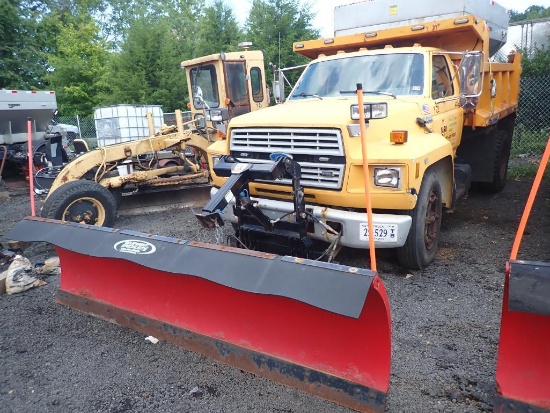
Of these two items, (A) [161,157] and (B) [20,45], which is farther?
(B) [20,45]

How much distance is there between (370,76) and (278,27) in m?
16.4

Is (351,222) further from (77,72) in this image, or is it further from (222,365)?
(77,72)

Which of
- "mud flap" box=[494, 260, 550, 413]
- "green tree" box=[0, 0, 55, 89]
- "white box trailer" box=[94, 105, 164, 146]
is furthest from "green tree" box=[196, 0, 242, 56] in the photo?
"mud flap" box=[494, 260, 550, 413]

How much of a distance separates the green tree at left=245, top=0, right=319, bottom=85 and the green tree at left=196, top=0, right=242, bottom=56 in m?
2.45

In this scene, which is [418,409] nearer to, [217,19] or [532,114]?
[532,114]

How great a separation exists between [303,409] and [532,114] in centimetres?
1292

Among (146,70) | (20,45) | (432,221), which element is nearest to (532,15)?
(146,70)

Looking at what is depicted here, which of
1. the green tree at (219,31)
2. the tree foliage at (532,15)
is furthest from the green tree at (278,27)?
the tree foliage at (532,15)

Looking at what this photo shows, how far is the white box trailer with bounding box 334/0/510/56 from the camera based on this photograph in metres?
6.27

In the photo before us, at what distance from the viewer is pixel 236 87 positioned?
967 cm

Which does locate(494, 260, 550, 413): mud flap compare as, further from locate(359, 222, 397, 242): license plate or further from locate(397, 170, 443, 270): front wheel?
locate(397, 170, 443, 270): front wheel

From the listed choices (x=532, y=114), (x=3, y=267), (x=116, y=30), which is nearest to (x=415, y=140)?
(x=3, y=267)

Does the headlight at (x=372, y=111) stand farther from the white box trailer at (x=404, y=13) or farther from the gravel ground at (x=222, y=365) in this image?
the white box trailer at (x=404, y=13)

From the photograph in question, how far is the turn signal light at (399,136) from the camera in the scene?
409cm
